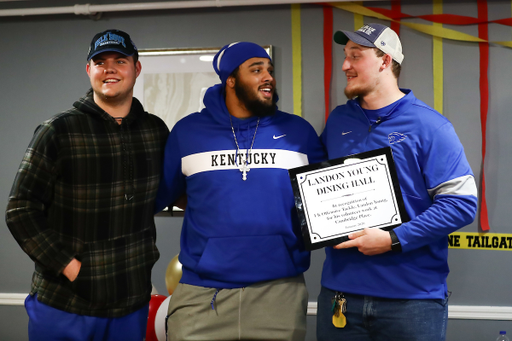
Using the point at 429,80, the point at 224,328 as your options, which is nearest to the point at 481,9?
the point at 429,80

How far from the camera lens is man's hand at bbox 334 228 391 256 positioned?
160 cm

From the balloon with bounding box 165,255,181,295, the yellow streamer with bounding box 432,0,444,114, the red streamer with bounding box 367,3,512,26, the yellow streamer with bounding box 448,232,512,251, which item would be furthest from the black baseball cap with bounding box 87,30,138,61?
the yellow streamer with bounding box 448,232,512,251

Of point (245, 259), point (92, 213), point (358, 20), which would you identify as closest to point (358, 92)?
point (245, 259)

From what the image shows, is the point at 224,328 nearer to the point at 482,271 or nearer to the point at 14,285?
the point at 482,271

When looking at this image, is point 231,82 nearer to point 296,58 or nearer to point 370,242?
point 370,242

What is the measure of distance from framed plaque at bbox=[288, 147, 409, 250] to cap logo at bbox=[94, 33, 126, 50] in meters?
0.92

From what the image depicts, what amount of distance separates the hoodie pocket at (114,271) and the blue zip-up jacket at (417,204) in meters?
0.79

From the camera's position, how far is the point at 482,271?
2.87 metres

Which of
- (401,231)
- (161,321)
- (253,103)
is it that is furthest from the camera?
(161,321)

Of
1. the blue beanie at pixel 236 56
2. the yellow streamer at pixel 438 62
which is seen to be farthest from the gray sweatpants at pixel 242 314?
the yellow streamer at pixel 438 62

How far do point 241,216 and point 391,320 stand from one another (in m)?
0.71

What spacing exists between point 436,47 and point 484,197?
1.04 meters

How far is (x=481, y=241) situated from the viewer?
287 cm

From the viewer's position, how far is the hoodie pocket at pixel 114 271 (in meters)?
1.71
